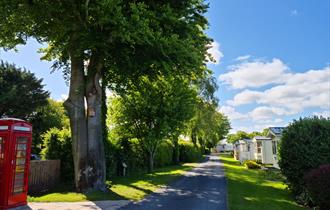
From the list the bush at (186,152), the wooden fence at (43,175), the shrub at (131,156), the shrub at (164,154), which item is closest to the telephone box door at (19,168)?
the wooden fence at (43,175)

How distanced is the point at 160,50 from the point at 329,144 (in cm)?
759

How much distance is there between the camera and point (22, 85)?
32281mm

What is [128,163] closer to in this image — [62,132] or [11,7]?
[62,132]

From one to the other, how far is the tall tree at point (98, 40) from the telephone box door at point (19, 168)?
292cm

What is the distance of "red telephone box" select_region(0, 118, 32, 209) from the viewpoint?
9.56 metres

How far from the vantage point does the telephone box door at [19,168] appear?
9.80 m

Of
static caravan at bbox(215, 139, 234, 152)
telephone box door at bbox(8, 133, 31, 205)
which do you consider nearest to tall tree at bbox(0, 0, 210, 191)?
telephone box door at bbox(8, 133, 31, 205)

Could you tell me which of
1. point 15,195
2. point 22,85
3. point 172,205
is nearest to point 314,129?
point 172,205

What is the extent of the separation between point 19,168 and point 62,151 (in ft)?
19.1

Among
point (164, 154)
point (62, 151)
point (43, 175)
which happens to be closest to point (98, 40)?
point (43, 175)

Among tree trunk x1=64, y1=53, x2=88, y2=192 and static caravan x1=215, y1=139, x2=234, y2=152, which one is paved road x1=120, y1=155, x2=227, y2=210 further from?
static caravan x1=215, y1=139, x2=234, y2=152

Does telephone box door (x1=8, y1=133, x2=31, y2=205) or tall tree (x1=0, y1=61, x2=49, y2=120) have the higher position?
tall tree (x1=0, y1=61, x2=49, y2=120)

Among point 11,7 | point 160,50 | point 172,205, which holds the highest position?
point 11,7

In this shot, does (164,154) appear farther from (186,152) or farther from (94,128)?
(94,128)
